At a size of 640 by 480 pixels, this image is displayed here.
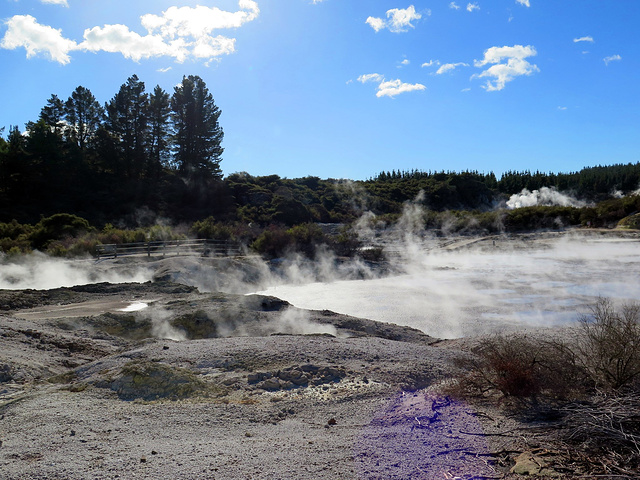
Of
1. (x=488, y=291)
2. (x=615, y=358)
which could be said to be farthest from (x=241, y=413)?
(x=488, y=291)

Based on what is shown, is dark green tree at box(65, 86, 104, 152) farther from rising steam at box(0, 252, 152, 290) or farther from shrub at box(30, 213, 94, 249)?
rising steam at box(0, 252, 152, 290)

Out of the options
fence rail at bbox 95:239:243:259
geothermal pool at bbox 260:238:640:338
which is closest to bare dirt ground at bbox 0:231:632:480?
geothermal pool at bbox 260:238:640:338

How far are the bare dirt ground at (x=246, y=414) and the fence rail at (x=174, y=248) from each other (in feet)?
50.2

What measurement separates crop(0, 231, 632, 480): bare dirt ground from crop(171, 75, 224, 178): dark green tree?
4850cm

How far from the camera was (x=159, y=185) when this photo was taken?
176 ft

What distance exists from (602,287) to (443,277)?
24.7 feet

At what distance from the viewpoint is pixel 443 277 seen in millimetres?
25078

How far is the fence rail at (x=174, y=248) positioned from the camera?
85.8 ft

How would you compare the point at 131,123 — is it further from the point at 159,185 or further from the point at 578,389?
the point at 578,389

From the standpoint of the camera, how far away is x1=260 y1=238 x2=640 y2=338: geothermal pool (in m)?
15.0

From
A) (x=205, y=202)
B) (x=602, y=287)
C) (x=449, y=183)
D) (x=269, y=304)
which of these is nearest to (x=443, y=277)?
(x=602, y=287)

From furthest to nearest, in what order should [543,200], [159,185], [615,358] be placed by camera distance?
[543,200] < [159,185] < [615,358]

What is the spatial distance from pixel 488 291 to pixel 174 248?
1807cm

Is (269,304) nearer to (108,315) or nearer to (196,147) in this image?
(108,315)
